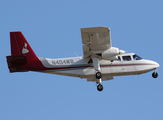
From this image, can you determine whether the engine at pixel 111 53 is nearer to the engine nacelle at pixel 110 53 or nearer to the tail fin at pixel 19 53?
the engine nacelle at pixel 110 53

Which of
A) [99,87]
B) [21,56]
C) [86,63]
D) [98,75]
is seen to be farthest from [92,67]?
[21,56]

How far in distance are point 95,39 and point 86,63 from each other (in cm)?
272

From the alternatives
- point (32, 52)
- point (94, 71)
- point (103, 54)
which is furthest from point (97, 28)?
point (32, 52)

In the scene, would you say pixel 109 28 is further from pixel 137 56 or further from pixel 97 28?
pixel 137 56

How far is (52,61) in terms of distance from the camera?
92.2ft

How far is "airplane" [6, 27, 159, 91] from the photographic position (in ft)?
88.5

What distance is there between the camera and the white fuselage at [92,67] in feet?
91.6

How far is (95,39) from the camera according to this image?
1029 inches

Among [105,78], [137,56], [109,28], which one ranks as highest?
[109,28]

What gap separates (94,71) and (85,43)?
2.84 metres

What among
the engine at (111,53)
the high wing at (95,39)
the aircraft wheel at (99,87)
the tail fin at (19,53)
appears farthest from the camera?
the aircraft wheel at (99,87)

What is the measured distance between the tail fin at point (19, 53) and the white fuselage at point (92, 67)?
3.63 ft

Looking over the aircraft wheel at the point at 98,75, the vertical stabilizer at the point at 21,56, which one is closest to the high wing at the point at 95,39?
the aircraft wheel at the point at 98,75

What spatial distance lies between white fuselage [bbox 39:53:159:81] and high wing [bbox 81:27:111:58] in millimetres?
1354
